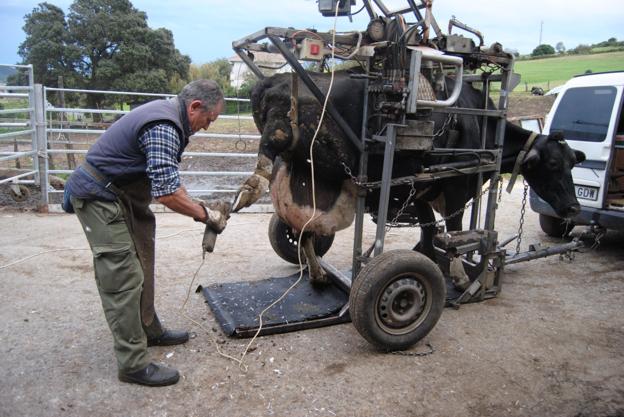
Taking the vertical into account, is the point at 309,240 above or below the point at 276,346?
above

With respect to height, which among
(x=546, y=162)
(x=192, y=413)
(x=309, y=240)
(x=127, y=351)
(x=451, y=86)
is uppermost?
(x=451, y=86)

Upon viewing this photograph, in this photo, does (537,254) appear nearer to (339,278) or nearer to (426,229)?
(426,229)

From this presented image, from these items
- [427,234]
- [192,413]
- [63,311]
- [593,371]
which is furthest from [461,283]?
[63,311]

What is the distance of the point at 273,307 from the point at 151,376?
128cm

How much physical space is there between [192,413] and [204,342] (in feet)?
2.86

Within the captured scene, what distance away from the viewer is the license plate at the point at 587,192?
604cm

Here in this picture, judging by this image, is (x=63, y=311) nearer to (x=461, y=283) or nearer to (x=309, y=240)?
(x=309, y=240)

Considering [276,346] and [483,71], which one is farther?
[483,71]

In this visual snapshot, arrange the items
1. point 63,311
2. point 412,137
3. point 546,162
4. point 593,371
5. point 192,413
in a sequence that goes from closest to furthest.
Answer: point 192,413
point 593,371
point 412,137
point 63,311
point 546,162

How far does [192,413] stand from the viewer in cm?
293

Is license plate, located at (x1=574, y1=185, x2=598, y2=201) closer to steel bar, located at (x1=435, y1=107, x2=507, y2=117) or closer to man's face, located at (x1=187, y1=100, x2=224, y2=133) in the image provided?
steel bar, located at (x1=435, y1=107, x2=507, y2=117)

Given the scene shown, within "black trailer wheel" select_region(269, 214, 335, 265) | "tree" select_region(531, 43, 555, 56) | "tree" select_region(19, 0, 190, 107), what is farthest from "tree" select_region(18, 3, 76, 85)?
"tree" select_region(531, 43, 555, 56)

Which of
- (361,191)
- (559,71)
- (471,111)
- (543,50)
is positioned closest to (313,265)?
(361,191)

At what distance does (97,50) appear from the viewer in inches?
1133
